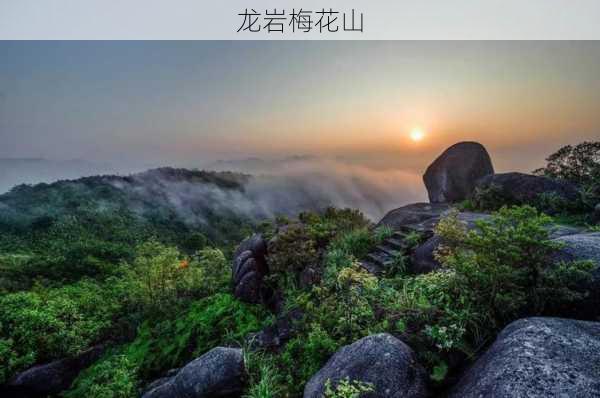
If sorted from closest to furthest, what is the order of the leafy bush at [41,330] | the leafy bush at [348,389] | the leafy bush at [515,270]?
the leafy bush at [348,389], the leafy bush at [515,270], the leafy bush at [41,330]

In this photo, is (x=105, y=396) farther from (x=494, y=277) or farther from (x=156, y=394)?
(x=494, y=277)

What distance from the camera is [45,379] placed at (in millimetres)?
10898

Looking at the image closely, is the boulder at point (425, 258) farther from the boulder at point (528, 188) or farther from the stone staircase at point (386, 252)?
the boulder at point (528, 188)

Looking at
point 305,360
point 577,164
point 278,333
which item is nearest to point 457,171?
point 577,164

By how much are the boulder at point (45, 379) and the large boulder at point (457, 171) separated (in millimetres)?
19510

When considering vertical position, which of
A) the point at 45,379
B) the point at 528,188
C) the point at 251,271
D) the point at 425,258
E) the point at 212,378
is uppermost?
the point at 528,188

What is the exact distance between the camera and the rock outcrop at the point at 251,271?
1080 cm

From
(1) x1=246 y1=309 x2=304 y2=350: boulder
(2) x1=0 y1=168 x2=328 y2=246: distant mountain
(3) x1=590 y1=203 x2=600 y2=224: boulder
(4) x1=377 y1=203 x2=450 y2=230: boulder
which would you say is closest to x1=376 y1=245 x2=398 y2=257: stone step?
(4) x1=377 y1=203 x2=450 y2=230: boulder

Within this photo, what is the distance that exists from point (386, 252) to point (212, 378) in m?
6.15

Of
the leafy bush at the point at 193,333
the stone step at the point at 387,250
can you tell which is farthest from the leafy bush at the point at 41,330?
the stone step at the point at 387,250

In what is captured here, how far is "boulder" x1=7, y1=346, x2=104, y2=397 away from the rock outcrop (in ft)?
24.3

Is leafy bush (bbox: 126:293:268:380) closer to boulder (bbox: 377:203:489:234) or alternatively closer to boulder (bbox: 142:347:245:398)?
boulder (bbox: 142:347:245:398)

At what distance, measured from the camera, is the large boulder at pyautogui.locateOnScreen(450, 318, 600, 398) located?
2641 millimetres

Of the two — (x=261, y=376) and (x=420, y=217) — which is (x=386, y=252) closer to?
(x=420, y=217)
